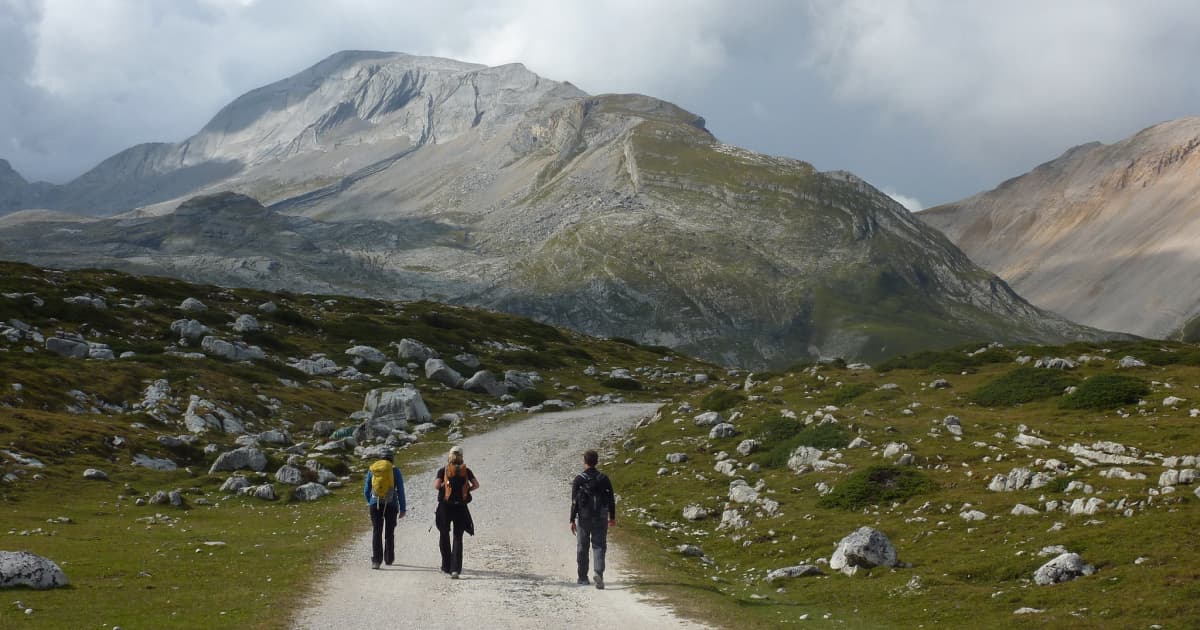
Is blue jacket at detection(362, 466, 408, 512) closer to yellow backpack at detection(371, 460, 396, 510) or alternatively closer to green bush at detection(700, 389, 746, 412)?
yellow backpack at detection(371, 460, 396, 510)

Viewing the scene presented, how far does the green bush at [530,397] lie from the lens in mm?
83000

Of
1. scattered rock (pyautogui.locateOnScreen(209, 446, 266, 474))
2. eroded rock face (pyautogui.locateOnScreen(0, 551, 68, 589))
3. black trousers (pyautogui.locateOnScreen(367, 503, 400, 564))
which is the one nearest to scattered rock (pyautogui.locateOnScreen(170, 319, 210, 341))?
scattered rock (pyautogui.locateOnScreen(209, 446, 266, 474))

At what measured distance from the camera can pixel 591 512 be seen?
2544 cm

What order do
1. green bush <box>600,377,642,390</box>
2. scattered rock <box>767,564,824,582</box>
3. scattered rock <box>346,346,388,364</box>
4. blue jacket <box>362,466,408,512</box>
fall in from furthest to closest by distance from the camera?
green bush <box>600,377,642,390</box> < scattered rock <box>346,346,388,364</box> < blue jacket <box>362,466,408,512</box> < scattered rock <box>767,564,824,582</box>

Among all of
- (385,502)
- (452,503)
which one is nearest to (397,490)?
(385,502)

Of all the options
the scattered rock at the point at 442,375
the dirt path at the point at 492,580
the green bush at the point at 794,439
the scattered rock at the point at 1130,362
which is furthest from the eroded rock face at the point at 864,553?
the scattered rock at the point at 442,375

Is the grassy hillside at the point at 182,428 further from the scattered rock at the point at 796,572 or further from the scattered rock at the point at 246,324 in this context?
the scattered rock at the point at 796,572

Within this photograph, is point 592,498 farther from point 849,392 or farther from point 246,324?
point 246,324

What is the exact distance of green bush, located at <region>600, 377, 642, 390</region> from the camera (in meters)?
99.8

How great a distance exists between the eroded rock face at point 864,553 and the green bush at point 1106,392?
23670 millimetres

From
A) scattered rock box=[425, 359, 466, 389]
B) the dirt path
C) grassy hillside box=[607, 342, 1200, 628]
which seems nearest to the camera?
the dirt path

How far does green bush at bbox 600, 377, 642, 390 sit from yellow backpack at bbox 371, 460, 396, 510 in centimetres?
7250

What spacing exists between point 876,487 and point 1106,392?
1805 centimetres

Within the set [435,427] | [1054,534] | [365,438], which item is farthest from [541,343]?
[1054,534]
